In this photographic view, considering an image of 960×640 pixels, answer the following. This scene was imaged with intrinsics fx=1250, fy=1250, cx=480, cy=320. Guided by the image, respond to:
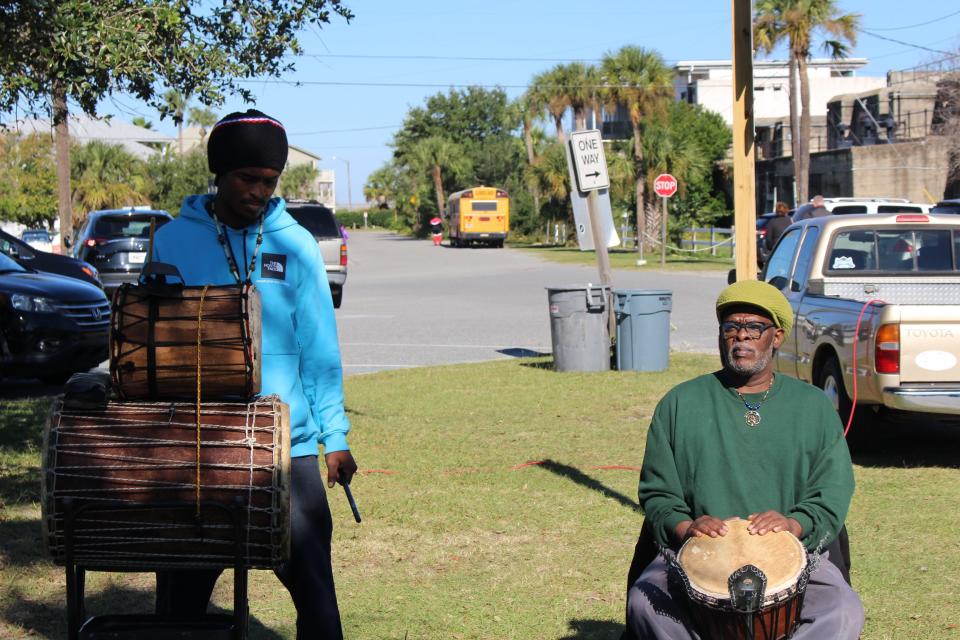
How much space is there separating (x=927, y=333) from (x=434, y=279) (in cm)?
2789

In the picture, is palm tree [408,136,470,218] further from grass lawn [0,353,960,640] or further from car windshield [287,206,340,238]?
grass lawn [0,353,960,640]

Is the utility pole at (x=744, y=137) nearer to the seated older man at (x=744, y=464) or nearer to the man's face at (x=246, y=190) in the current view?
the seated older man at (x=744, y=464)

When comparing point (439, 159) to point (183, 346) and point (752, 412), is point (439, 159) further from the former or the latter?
point (183, 346)

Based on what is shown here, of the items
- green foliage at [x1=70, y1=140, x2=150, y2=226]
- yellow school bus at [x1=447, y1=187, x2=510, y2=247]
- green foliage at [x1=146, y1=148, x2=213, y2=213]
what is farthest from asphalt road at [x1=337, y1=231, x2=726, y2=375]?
green foliage at [x1=146, y1=148, x2=213, y2=213]

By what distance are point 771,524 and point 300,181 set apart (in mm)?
142904

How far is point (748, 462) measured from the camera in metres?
3.88

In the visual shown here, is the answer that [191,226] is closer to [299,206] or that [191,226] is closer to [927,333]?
[927,333]

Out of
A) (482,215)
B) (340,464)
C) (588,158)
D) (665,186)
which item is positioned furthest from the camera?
(482,215)

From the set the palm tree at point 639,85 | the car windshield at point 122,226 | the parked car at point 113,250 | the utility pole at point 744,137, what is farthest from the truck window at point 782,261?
the palm tree at point 639,85

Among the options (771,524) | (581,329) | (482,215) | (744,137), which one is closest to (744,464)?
(771,524)

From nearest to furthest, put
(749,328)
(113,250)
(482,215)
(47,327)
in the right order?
(749,328), (47,327), (113,250), (482,215)

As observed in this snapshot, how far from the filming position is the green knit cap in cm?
403

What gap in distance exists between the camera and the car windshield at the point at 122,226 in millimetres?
24000

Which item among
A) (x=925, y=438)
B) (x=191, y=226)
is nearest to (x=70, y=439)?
(x=191, y=226)
